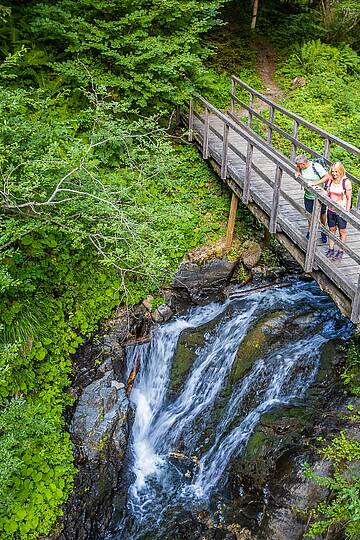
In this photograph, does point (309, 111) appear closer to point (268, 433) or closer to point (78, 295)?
point (78, 295)

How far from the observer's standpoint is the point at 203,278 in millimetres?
9781

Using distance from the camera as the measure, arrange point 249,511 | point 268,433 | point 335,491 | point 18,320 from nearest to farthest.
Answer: point 335,491
point 249,511
point 268,433
point 18,320

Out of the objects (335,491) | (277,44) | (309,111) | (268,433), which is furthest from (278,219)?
(277,44)

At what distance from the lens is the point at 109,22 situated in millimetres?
9922

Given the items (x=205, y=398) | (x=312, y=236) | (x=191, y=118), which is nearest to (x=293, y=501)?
Result: (x=205, y=398)

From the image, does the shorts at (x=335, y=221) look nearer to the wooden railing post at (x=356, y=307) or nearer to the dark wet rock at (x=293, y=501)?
the wooden railing post at (x=356, y=307)

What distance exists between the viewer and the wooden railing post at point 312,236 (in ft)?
22.3

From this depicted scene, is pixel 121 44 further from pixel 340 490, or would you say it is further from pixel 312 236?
pixel 340 490

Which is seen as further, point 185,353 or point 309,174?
point 185,353

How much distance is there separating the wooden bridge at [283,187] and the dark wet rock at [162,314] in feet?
6.75

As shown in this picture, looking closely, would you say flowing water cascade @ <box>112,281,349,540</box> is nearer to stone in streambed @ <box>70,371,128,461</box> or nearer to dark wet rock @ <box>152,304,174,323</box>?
dark wet rock @ <box>152,304,174,323</box>

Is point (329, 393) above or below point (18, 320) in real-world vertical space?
below

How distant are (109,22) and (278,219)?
5511mm

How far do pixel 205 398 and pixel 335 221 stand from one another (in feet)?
11.8
